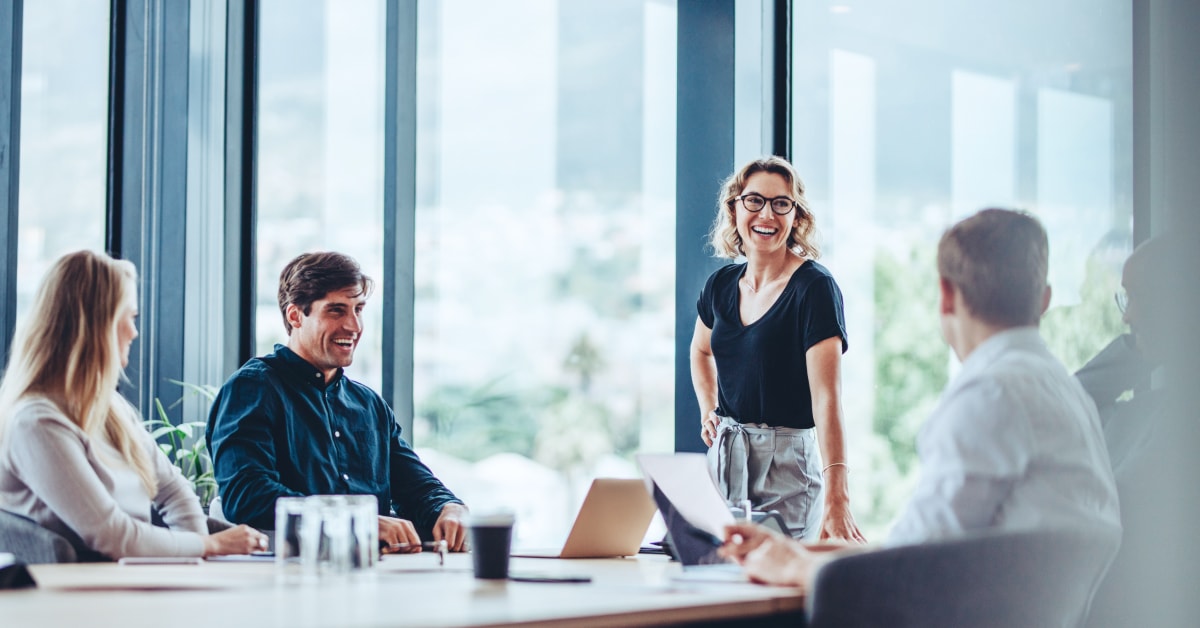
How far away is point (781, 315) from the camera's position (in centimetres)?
312

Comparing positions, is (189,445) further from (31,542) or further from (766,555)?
(766,555)

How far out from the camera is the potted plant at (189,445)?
4293 mm

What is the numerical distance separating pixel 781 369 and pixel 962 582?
1588 mm

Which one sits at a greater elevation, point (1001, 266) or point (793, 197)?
point (793, 197)

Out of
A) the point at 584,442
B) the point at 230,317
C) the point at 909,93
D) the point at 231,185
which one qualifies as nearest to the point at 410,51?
the point at 231,185

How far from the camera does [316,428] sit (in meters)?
2.93

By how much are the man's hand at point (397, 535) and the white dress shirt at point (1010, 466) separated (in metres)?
1.09

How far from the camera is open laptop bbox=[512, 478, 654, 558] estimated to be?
230 cm

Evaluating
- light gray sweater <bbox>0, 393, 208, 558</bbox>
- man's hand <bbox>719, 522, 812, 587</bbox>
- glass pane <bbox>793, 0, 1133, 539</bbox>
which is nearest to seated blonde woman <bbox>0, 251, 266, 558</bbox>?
light gray sweater <bbox>0, 393, 208, 558</bbox>

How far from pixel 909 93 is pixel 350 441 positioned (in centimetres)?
196

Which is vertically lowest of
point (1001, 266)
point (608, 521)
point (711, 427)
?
point (608, 521)

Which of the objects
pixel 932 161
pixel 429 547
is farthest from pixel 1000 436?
pixel 932 161

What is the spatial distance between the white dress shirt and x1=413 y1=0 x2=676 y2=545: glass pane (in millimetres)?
4349

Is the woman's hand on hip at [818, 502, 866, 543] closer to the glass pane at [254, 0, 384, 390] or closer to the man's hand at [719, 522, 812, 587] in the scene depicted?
the man's hand at [719, 522, 812, 587]
